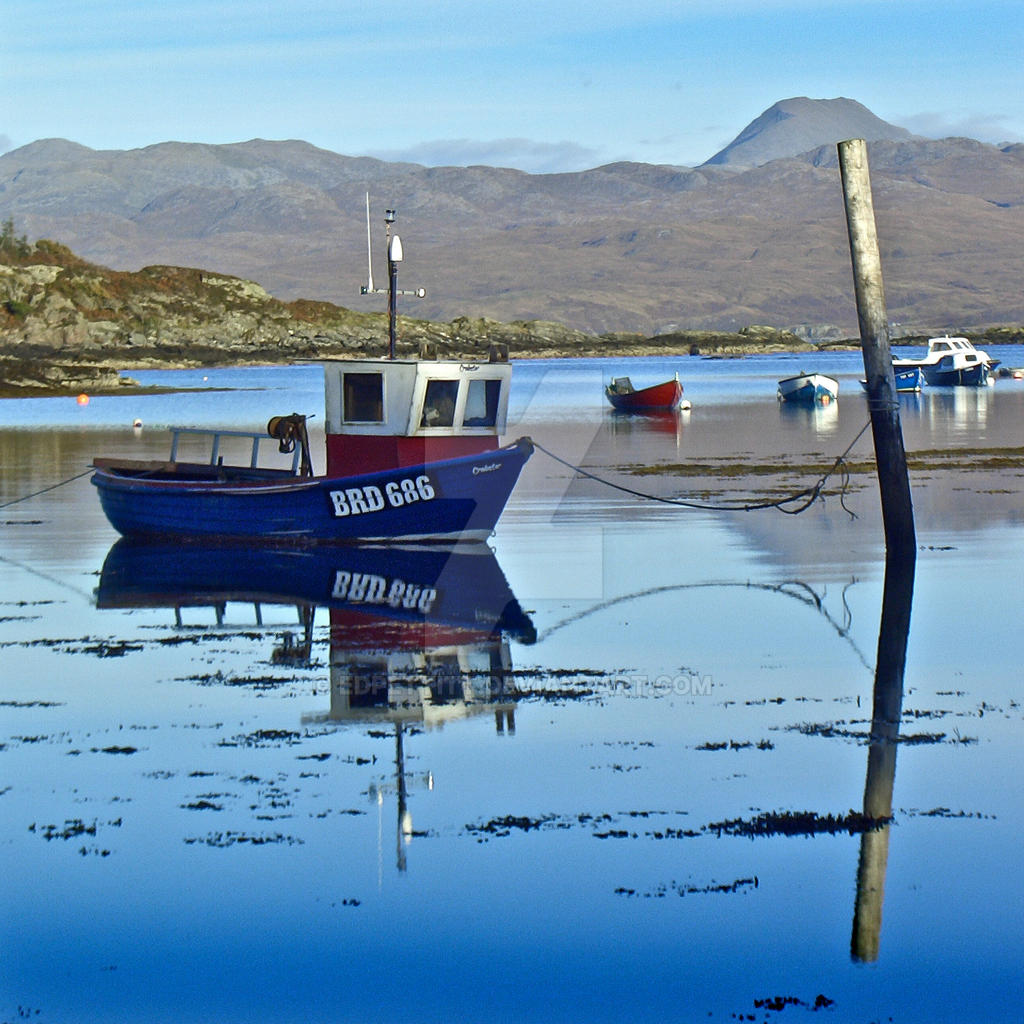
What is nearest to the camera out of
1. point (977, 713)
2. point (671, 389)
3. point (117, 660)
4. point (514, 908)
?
point (514, 908)

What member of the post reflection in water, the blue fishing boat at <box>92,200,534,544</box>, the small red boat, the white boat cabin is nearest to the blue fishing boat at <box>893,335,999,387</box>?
the small red boat

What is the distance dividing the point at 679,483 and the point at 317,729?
22.0 metres

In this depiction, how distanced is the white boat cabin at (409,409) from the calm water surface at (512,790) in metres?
1.91

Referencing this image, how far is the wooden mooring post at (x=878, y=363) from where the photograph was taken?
19.1 metres

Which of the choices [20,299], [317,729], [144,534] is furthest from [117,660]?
[20,299]

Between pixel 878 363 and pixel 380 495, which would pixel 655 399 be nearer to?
pixel 380 495

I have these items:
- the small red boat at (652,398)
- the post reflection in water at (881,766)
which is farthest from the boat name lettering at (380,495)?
the small red boat at (652,398)

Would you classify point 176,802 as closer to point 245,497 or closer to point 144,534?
point 245,497

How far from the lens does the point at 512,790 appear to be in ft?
32.7

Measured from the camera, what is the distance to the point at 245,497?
22250 mm

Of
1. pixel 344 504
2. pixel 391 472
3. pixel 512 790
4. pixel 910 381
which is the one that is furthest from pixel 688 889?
pixel 910 381

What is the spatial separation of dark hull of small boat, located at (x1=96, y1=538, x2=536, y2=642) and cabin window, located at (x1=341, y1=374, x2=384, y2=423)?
5.91ft

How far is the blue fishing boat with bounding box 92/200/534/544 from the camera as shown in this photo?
21562mm

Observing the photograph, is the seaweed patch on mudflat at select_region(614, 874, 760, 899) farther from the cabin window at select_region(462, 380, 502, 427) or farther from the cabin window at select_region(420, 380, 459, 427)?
the cabin window at select_region(462, 380, 502, 427)
